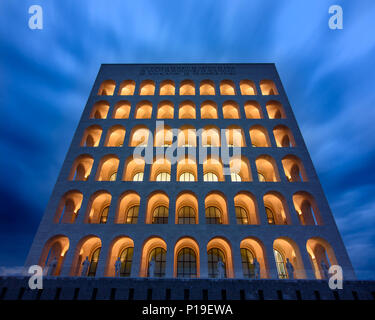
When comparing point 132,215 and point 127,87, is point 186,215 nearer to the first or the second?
point 132,215

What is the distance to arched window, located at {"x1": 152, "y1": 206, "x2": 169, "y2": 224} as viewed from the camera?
23.2 m

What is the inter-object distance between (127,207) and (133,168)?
4398 mm

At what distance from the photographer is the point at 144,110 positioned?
28.1m

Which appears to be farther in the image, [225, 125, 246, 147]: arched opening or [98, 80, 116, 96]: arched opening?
[98, 80, 116, 96]: arched opening

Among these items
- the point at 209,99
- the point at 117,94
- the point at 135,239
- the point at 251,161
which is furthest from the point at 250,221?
the point at 117,94

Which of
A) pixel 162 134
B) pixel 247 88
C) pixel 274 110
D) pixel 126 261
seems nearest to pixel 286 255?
pixel 126 261

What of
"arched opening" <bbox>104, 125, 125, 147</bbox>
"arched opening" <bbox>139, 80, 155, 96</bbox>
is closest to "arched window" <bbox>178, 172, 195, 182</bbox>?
"arched opening" <bbox>104, 125, 125, 147</bbox>

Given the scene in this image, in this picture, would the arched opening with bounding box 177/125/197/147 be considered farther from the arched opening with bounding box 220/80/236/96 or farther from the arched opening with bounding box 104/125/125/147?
the arched opening with bounding box 220/80/236/96

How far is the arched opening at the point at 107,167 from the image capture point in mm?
23031

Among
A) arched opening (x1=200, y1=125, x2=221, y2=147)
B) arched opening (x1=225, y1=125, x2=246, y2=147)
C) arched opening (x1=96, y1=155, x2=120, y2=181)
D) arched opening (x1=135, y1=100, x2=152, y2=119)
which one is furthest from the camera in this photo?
arched opening (x1=135, y1=100, x2=152, y2=119)

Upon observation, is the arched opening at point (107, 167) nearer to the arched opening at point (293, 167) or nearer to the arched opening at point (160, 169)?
the arched opening at point (160, 169)

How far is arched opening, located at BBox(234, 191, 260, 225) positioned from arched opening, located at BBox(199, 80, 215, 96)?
15.1 m

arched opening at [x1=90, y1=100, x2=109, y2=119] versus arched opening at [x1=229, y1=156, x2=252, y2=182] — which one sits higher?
arched opening at [x1=90, y1=100, x2=109, y2=119]
